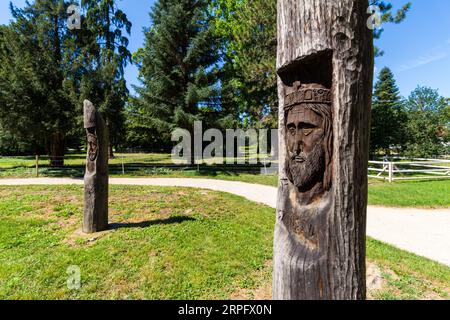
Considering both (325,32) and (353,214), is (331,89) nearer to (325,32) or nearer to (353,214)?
(325,32)

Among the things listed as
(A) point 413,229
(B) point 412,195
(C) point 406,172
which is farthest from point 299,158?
(C) point 406,172

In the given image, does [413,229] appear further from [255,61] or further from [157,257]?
[255,61]

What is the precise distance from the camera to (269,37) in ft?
49.5

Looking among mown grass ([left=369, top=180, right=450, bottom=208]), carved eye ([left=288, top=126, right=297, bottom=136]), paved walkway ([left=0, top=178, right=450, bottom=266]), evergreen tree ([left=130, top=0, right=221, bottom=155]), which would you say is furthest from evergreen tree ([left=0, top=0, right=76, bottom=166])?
mown grass ([left=369, top=180, right=450, bottom=208])

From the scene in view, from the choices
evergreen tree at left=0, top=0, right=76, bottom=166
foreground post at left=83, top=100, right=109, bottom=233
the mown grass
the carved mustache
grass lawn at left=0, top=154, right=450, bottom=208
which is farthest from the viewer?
evergreen tree at left=0, top=0, right=76, bottom=166

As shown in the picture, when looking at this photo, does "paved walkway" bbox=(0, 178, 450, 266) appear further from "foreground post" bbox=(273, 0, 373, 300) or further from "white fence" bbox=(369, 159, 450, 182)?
"foreground post" bbox=(273, 0, 373, 300)

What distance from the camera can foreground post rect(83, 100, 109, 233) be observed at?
203 inches

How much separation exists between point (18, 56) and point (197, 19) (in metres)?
10.5

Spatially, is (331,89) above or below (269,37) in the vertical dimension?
below

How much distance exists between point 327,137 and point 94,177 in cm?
517

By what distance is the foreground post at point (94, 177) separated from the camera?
516 cm

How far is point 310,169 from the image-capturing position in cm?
149
